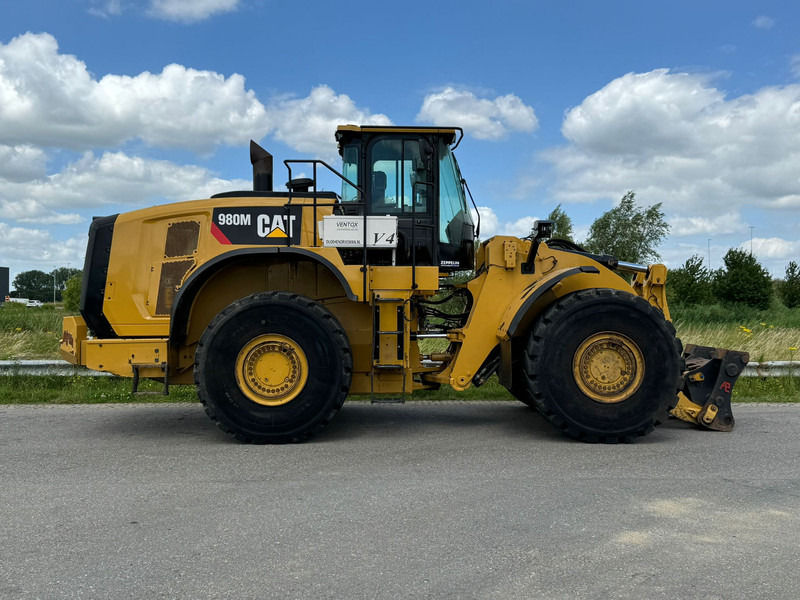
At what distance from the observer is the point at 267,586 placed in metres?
3.04

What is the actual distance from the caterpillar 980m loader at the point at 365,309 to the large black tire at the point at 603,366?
0.01 meters

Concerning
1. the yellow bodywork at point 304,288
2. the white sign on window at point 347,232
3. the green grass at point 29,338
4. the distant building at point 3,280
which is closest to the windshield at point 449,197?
the yellow bodywork at point 304,288

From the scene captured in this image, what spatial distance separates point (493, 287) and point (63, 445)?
13.1 feet

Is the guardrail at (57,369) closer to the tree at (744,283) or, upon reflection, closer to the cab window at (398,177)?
the cab window at (398,177)

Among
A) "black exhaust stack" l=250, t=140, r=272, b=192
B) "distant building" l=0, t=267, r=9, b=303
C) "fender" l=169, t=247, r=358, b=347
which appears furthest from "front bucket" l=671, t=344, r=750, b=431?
"distant building" l=0, t=267, r=9, b=303

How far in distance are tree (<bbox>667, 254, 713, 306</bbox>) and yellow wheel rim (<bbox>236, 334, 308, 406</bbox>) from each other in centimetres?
3252

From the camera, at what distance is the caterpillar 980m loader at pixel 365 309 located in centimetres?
595

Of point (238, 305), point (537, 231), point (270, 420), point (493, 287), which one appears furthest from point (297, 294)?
point (537, 231)

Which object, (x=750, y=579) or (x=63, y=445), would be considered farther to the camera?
(x=63, y=445)

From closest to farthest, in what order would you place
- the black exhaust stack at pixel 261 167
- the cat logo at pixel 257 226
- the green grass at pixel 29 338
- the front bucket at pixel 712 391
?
the cat logo at pixel 257 226 → the front bucket at pixel 712 391 → the black exhaust stack at pixel 261 167 → the green grass at pixel 29 338

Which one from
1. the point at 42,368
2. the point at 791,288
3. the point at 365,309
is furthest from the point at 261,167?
the point at 791,288

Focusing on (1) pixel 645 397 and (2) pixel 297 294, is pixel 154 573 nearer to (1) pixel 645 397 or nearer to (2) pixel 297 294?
(2) pixel 297 294

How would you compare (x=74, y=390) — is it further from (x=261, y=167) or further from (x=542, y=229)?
(x=542, y=229)

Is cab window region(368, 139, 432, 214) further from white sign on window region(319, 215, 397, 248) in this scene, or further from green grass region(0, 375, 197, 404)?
green grass region(0, 375, 197, 404)
